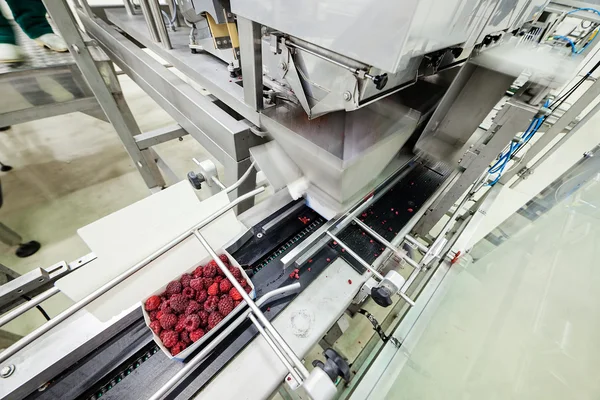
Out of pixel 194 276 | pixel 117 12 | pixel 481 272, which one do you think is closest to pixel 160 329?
pixel 194 276

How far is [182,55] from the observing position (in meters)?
1.04

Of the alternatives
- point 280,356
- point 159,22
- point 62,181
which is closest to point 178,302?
point 280,356

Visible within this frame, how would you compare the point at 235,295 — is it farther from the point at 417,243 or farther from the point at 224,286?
the point at 417,243

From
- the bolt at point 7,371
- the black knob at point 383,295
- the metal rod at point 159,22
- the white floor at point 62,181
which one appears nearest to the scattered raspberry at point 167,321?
the bolt at point 7,371

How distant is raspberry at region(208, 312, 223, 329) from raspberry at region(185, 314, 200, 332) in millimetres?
27

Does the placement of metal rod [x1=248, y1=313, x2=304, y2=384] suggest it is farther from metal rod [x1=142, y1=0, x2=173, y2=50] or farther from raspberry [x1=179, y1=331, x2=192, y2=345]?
metal rod [x1=142, y1=0, x2=173, y2=50]

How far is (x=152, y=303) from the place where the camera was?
583 millimetres

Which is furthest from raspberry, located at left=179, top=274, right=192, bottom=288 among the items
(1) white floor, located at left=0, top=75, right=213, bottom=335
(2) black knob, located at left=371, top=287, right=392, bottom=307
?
(1) white floor, located at left=0, top=75, right=213, bottom=335

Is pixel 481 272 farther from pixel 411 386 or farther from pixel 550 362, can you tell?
pixel 411 386

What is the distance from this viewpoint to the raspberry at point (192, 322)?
0.54m

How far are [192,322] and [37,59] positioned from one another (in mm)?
1954

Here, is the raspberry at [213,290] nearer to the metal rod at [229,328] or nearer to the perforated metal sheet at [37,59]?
the metal rod at [229,328]

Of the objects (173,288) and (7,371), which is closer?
(7,371)

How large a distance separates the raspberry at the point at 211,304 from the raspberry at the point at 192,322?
31 mm
